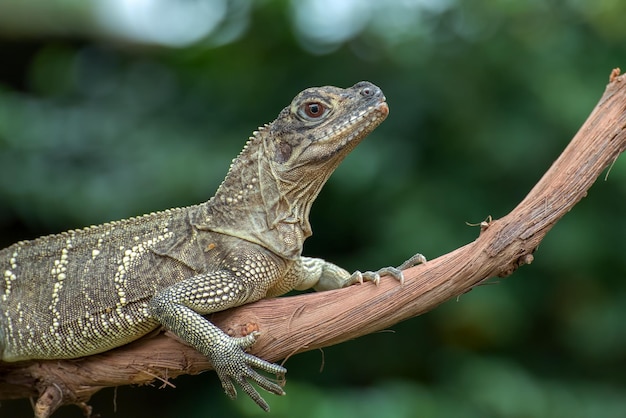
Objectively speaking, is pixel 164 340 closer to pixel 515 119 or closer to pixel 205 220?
pixel 205 220

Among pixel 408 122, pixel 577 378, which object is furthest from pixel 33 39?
pixel 577 378

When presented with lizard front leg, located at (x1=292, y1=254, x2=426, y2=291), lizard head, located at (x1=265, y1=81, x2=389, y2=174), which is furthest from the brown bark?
lizard head, located at (x1=265, y1=81, x2=389, y2=174)

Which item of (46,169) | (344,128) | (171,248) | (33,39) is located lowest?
(171,248)

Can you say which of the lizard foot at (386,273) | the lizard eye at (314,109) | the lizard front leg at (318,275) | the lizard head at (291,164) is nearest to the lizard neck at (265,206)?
the lizard head at (291,164)

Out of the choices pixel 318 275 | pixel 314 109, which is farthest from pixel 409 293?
pixel 314 109

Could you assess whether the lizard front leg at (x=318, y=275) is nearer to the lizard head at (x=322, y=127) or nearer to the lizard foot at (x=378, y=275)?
the lizard foot at (x=378, y=275)

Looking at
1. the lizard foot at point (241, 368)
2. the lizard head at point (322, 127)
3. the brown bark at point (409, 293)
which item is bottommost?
the lizard foot at point (241, 368)

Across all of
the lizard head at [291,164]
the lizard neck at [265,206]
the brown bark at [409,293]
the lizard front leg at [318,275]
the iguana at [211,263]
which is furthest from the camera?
the lizard front leg at [318,275]
